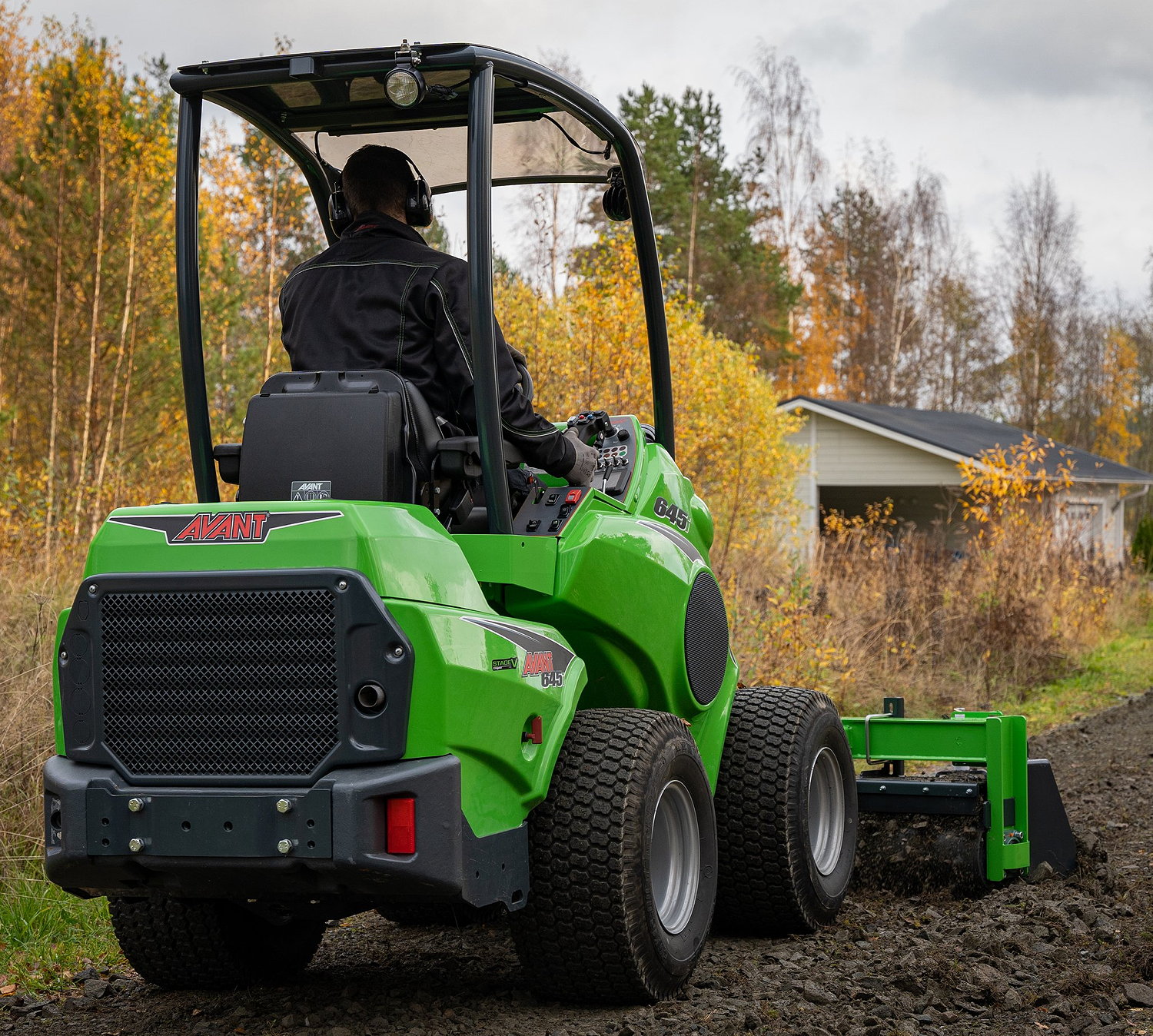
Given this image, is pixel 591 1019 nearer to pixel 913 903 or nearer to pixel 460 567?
pixel 460 567

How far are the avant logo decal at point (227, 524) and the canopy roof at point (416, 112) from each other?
4.32ft

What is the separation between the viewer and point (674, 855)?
415 centimetres

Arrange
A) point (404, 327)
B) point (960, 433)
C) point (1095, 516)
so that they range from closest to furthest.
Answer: point (404, 327)
point (1095, 516)
point (960, 433)

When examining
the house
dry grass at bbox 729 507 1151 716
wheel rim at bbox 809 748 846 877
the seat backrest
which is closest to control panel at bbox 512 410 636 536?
the seat backrest

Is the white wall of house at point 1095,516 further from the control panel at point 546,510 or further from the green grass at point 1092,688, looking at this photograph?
the control panel at point 546,510

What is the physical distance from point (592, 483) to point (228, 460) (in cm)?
119

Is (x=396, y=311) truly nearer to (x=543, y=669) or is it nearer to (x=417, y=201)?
(x=417, y=201)

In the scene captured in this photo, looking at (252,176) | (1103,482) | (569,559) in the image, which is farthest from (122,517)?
(1103,482)

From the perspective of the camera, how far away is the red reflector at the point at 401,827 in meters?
3.16

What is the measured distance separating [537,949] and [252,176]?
13689 mm

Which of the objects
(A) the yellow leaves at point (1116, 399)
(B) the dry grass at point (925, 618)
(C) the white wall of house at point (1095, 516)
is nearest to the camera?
(B) the dry grass at point (925, 618)

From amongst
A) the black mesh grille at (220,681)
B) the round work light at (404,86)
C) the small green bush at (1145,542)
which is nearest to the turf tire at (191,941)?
the black mesh grille at (220,681)

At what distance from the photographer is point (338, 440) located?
358 centimetres

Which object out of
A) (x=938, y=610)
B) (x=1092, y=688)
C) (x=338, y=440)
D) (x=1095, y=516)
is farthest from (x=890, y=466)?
(x=338, y=440)
